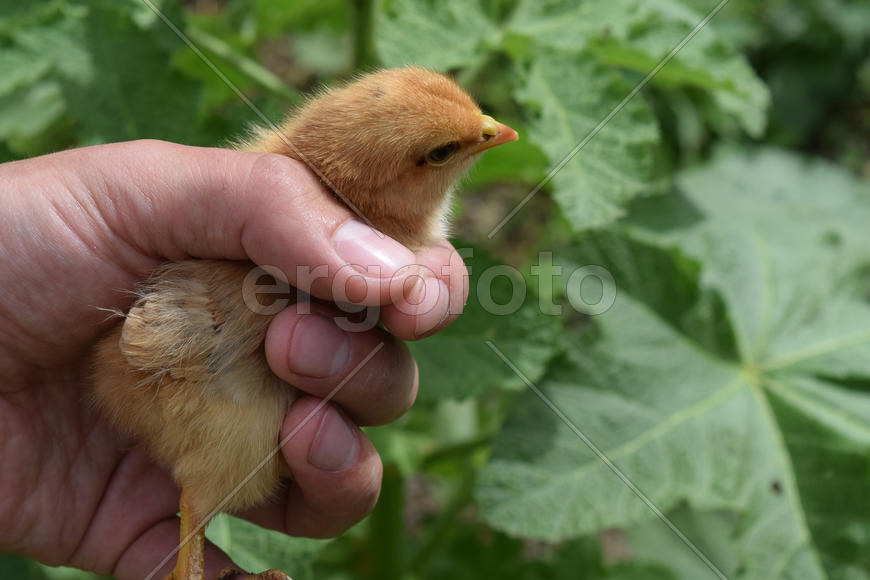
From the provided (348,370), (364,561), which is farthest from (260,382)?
(364,561)

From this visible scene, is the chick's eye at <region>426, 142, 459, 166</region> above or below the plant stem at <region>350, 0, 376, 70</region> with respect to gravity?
above

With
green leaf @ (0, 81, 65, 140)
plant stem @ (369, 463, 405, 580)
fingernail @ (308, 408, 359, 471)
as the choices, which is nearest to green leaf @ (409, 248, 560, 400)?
fingernail @ (308, 408, 359, 471)

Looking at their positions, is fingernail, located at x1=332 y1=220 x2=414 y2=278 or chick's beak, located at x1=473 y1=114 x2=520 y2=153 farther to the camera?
chick's beak, located at x1=473 y1=114 x2=520 y2=153

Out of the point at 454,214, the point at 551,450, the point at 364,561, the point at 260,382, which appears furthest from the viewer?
the point at 364,561

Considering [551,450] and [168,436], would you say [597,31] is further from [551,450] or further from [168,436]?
[168,436]

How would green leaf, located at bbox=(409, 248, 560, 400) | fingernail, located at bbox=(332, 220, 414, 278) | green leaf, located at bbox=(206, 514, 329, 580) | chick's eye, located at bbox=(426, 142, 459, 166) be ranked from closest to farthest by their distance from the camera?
fingernail, located at bbox=(332, 220, 414, 278) → chick's eye, located at bbox=(426, 142, 459, 166) → green leaf, located at bbox=(206, 514, 329, 580) → green leaf, located at bbox=(409, 248, 560, 400)

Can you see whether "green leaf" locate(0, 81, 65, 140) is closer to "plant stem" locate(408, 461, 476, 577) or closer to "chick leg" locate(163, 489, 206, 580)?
"chick leg" locate(163, 489, 206, 580)

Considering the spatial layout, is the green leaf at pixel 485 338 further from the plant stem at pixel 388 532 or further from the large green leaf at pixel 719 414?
the plant stem at pixel 388 532

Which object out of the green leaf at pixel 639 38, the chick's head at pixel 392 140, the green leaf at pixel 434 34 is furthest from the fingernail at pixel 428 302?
the green leaf at pixel 639 38
